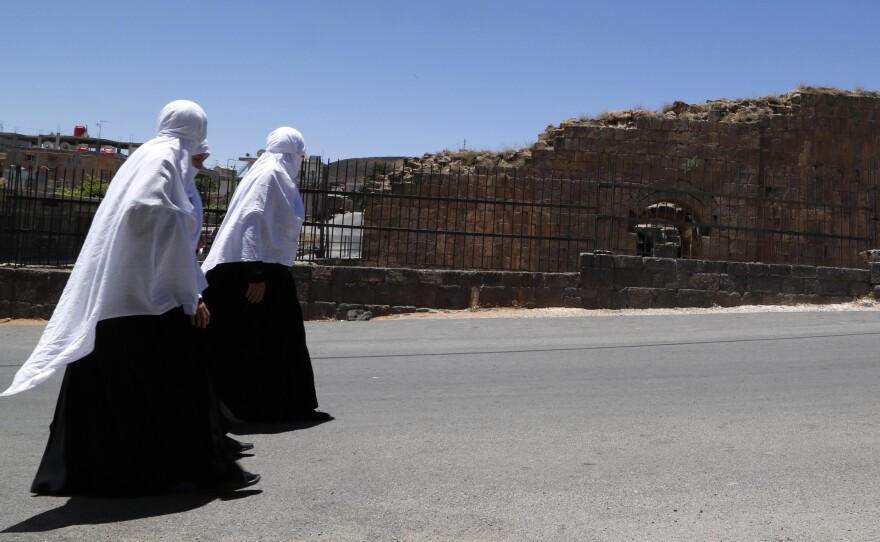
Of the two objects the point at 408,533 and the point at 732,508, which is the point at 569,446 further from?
the point at 408,533

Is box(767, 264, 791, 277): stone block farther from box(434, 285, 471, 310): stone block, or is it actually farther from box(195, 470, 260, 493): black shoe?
box(195, 470, 260, 493): black shoe

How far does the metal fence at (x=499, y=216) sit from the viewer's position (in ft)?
35.6

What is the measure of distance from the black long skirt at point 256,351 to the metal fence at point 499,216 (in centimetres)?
545

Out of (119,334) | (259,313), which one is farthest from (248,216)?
(119,334)

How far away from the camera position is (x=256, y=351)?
499 cm

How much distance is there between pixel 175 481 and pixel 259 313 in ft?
5.32

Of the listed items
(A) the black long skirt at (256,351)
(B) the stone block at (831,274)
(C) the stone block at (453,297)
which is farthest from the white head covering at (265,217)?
(B) the stone block at (831,274)

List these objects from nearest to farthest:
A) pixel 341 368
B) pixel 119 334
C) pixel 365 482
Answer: pixel 119 334 < pixel 365 482 < pixel 341 368

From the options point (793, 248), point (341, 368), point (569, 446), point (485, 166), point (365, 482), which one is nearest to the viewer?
point (365, 482)

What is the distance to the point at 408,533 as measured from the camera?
10.6 feet

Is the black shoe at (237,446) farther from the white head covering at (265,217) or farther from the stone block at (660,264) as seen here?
the stone block at (660,264)

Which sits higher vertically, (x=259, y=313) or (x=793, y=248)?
(x=793, y=248)

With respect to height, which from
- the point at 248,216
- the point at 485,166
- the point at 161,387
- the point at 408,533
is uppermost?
the point at 485,166

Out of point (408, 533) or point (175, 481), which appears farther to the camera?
point (175, 481)
